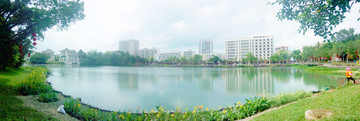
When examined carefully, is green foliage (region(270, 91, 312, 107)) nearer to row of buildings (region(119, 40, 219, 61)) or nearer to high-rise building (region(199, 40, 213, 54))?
row of buildings (region(119, 40, 219, 61))

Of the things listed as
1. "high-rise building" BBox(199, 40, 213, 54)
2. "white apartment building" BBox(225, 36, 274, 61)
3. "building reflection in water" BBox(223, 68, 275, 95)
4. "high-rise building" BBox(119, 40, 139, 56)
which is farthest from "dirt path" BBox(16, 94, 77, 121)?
"high-rise building" BBox(199, 40, 213, 54)

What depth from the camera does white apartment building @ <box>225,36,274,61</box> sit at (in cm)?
9175

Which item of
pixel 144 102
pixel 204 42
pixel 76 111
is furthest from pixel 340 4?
pixel 204 42

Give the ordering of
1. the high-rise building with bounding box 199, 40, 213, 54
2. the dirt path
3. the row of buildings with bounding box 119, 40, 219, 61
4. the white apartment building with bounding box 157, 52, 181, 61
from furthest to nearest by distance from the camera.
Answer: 1. the high-rise building with bounding box 199, 40, 213, 54
2. the row of buildings with bounding box 119, 40, 219, 61
3. the white apartment building with bounding box 157, 52, 181, 61
4. the dirt path

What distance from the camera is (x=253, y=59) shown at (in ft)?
246

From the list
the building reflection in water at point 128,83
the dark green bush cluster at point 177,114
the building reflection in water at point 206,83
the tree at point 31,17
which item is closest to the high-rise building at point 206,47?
the building reflection in water at point 206,83

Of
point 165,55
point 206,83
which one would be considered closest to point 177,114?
point 206,83

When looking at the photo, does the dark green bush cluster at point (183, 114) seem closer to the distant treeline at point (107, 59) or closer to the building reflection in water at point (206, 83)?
the building reflection in water at point (206, 83)

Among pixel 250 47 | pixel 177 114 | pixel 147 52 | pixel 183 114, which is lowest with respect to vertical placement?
pixel 183 114

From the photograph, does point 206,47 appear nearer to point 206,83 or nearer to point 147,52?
point 147,52

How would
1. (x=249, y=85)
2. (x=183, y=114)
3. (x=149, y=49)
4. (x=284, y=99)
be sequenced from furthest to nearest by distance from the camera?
1. (x=149, y=49)
2. (x=249, y=85)
3. (x=284, y=99)
4. (x=183, y=114)

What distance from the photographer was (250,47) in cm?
9712

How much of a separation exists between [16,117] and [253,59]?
7904 centimetres

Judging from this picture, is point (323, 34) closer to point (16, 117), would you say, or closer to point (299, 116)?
point (299, 116)
